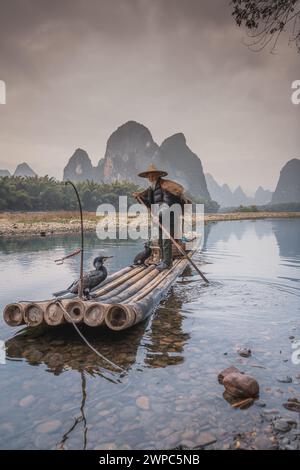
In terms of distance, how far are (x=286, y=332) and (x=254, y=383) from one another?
2.78 metres

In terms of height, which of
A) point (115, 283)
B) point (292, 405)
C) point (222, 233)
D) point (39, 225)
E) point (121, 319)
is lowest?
point (292, 405)

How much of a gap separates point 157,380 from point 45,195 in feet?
195

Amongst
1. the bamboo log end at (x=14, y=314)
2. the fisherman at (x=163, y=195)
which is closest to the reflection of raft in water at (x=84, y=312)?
the bamboo log end at (x=14, y=314)

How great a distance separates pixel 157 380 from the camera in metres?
4.74

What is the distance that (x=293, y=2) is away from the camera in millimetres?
5512

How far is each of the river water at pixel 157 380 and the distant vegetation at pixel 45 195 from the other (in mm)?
49529

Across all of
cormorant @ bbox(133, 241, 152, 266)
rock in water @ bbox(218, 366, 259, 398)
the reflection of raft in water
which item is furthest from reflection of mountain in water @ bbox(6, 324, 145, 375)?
cormorant @ bbox(133, 241, 152, 266)

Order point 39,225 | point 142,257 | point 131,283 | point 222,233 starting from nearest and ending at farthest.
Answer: point 131,283 → point 142,257 → point 222,233 → point 39,225

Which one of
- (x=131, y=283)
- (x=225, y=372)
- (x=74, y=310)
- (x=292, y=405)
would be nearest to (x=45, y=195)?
(x=131, y=283)

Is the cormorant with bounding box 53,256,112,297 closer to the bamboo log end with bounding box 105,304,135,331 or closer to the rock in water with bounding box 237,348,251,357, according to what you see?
the bamboo log end with bounding box 105,304,135,331

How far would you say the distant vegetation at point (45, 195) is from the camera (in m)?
52.8

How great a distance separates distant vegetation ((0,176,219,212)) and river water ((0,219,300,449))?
162 ft

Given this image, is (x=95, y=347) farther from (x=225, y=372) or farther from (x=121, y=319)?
(x=225, y=372)

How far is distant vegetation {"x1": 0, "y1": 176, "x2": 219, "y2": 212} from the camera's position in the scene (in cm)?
5278
